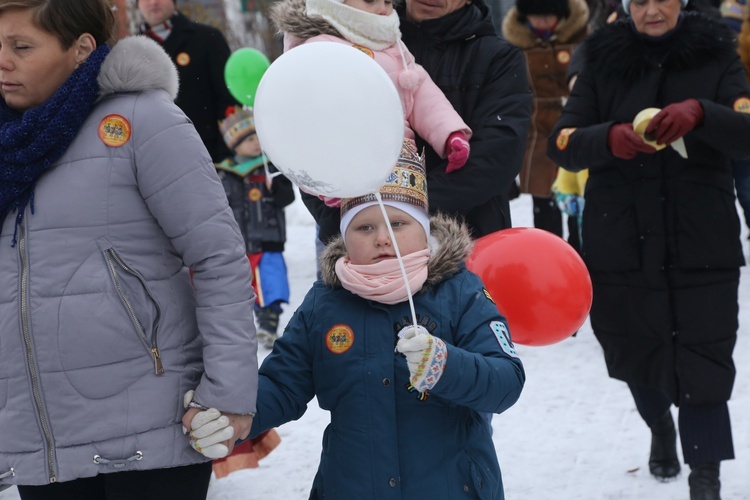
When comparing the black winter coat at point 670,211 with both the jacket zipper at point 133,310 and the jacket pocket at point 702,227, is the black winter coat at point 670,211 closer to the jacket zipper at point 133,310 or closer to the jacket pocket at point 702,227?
the jacket pocket at point 702,227

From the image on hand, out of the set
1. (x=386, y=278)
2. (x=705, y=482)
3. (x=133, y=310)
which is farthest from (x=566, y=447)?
(x=133, y=310)

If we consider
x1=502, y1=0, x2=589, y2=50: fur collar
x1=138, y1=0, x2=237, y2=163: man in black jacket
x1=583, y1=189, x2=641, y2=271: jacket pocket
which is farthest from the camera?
x1=502, y1=0, x2=589, y2=50: fur collar

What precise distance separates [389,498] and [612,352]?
2280 millimetres

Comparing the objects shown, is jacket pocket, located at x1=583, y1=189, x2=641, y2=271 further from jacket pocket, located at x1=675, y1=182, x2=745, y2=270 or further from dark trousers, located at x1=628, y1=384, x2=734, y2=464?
dark trousers, located at x1=628, y1=384, x2=734, y2=464

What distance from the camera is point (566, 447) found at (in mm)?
5457

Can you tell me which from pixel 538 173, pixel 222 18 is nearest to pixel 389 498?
pixel 538 173

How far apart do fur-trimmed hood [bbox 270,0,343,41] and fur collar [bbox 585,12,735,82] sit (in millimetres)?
1699

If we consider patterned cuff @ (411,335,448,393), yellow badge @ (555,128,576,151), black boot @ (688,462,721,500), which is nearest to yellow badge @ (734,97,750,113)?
yellow badge @ (555,128,576,151)

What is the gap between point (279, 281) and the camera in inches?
299

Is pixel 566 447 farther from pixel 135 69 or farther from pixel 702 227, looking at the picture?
pixel 135 69

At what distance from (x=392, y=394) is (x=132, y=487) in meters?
0.66

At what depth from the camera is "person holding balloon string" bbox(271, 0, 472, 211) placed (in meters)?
3.34

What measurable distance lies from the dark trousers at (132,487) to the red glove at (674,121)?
2.28 metres

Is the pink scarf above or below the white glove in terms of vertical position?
above
